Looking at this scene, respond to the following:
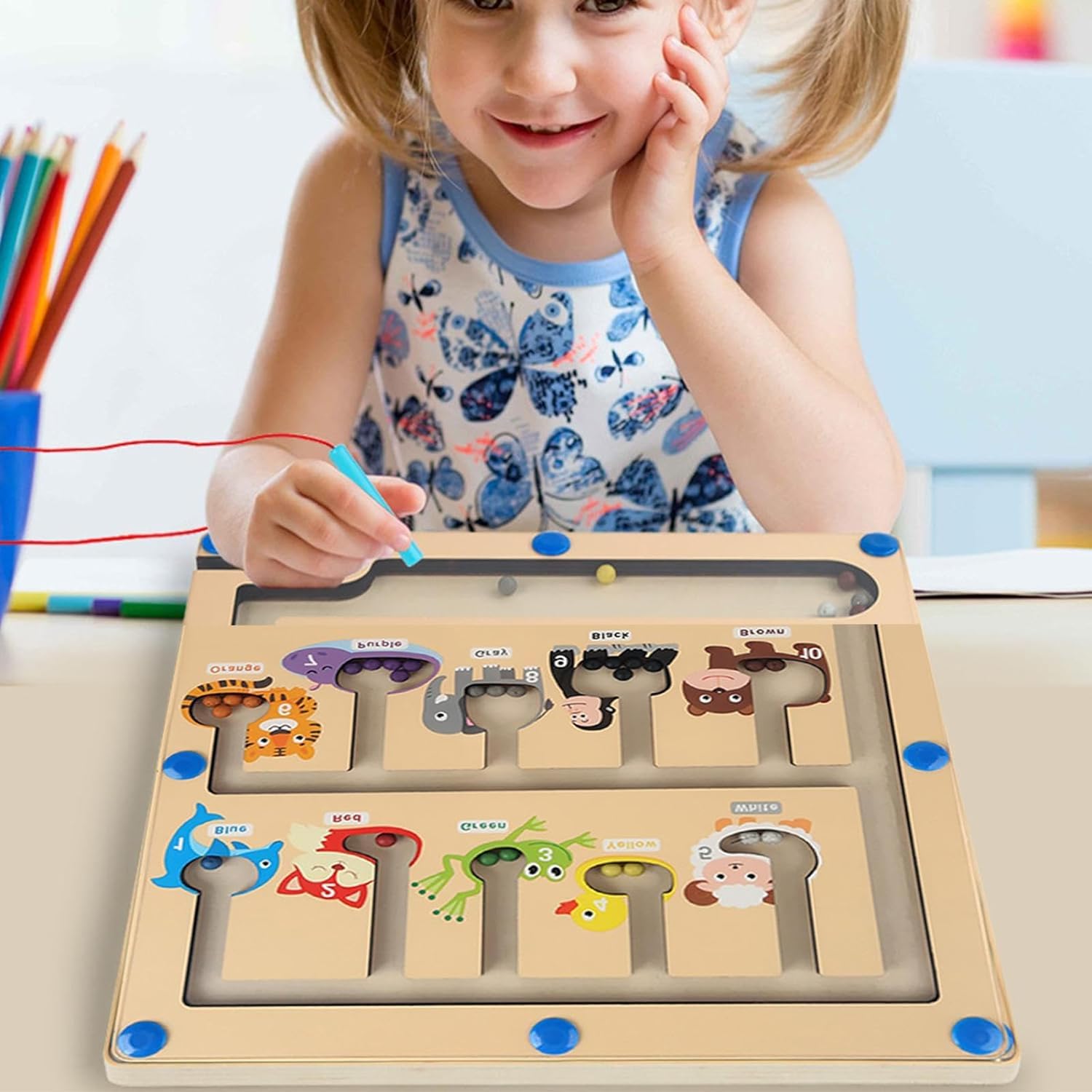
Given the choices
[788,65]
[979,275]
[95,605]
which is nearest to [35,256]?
[95,605]

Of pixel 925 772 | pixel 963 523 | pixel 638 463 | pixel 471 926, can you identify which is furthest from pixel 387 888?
pixel 963 523

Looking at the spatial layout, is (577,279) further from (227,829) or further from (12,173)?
(227,829)

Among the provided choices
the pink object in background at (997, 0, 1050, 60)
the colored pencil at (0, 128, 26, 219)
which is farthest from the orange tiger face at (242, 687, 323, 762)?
the pink object in background at (997, 0, 1050, 60)

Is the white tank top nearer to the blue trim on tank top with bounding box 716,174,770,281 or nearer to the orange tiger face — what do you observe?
the blue trim on tank top with bounding box 716,174,770,281

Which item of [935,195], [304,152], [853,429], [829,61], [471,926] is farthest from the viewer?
[304,152]

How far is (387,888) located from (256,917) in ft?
0.12

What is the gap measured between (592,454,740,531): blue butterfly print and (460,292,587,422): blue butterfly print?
55mm

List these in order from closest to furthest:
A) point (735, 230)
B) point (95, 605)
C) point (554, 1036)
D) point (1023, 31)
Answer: point (554, 1036) → point (95, 605) → point (735, 230) → point (1023, 31)

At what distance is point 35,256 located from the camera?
0.56 meters

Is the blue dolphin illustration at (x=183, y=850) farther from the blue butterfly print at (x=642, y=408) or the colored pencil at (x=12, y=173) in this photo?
the blue butterfly print at (x=642, y=408)

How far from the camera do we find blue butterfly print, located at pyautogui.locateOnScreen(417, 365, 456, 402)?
911mm

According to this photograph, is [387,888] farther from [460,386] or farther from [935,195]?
[935,195]

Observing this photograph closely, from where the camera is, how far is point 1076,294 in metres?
1.00

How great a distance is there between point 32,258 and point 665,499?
0.45m
